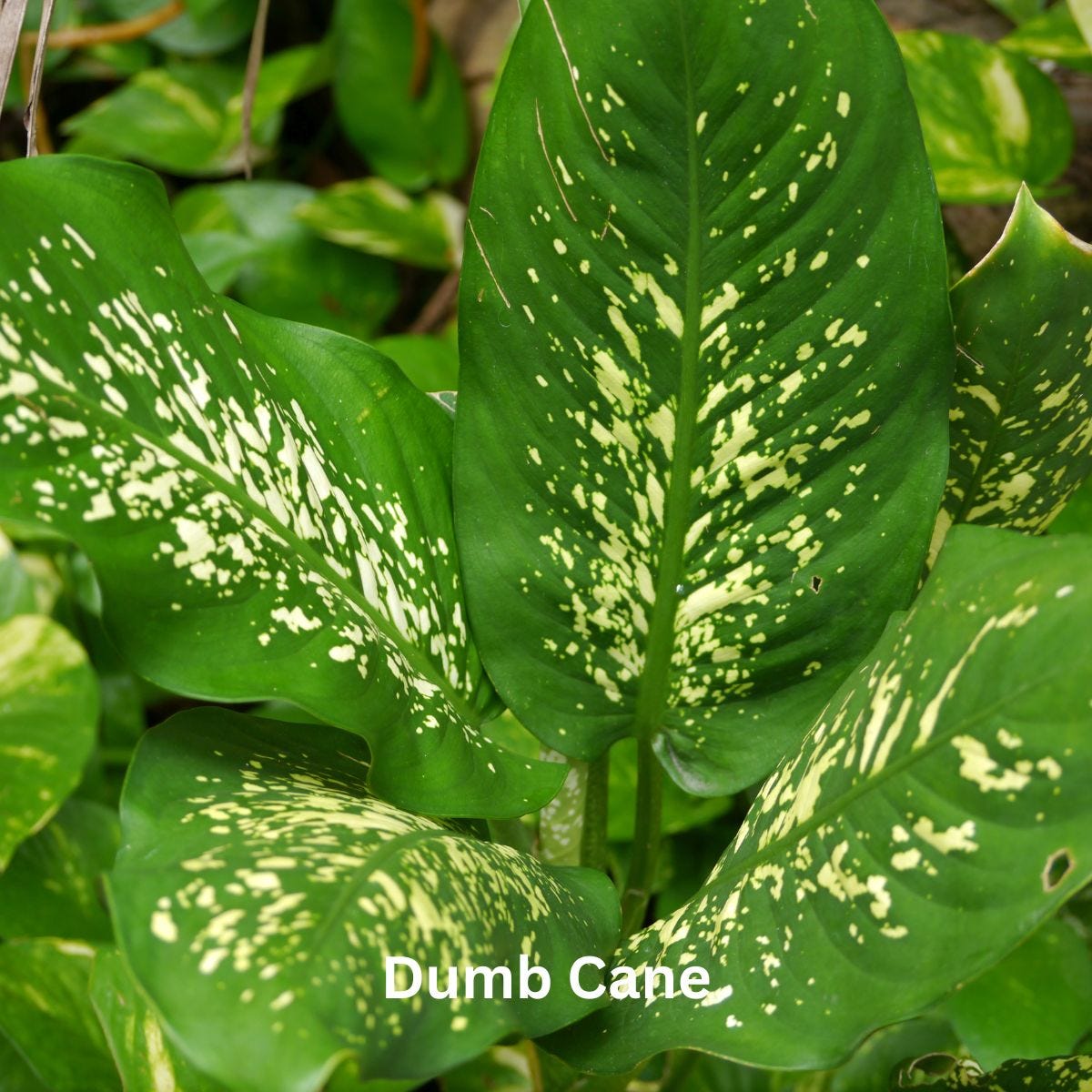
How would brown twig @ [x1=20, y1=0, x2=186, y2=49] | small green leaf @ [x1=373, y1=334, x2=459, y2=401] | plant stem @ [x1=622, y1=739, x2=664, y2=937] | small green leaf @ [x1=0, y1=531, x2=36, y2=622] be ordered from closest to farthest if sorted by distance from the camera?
1. plant stem @ [x1=622, y1=739, x2=664, y2=937]
2. small green leaf @ [x1=0, y1=531, x2=36, y2=622]
3. small green leaf @ [x1=373, y1=334, x2=459, y2=401]
4. brown twig @ [x1=20, y1=0, x2=186, y2=49]

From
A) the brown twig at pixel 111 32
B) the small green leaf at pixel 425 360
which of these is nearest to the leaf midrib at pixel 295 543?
the small green leaf at pixel 425 360

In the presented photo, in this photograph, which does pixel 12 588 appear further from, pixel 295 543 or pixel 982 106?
pixel 982 106

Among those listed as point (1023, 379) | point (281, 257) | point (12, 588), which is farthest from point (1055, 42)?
point (12, 588)

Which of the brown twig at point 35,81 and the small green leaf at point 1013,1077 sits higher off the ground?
the brown twig at point 35,81

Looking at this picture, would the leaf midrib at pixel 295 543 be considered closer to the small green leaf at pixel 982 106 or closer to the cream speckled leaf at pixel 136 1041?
the cream speckled leaf at pixel 136 1041

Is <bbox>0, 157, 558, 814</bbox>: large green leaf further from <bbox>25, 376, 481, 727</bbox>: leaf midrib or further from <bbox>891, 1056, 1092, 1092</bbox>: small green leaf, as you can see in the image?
Answer: <bbox>891, 1056, 1092, 1092</bbox>: small green leaf

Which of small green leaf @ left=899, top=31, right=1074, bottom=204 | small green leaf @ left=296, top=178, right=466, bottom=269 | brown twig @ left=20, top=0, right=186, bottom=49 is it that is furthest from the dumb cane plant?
brown twig @ left=20, top=0, right=186, bottom=49
